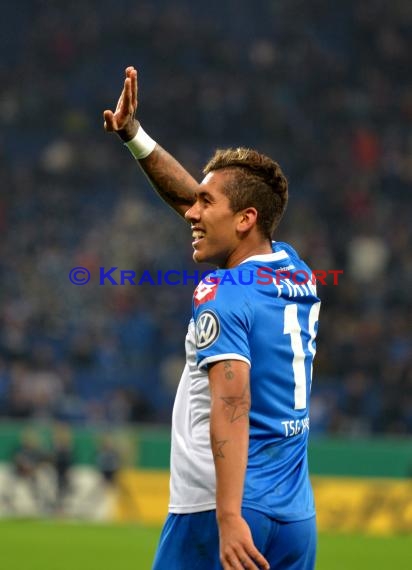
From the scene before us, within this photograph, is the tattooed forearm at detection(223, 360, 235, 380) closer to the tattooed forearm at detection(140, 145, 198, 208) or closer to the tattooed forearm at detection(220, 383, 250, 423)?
the tattooed forearm at detection(220, 383, 250, 423)

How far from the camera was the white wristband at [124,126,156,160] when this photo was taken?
13.9ft

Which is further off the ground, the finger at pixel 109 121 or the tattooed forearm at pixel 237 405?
the finger at pixel 109 121

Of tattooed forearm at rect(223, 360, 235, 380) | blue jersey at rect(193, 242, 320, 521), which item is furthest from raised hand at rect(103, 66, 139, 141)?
tattooed forearm at rect(223, 360, 235, 380)

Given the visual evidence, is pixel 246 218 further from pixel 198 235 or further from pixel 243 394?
pixel 243 394

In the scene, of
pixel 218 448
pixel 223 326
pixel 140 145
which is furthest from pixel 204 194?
Result: pixel 140 145

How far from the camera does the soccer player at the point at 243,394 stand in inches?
118

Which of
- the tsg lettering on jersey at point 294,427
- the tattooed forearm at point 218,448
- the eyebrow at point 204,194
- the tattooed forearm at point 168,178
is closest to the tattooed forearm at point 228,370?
the tattooed forearm at point 218,448

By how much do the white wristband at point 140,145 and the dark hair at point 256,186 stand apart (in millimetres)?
928

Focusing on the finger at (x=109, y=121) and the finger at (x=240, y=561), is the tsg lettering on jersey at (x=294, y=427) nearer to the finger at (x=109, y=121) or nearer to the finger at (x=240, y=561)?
the finger at (x=240, y=561)

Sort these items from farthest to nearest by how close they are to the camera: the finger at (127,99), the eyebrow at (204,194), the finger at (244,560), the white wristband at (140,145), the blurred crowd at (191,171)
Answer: the blurred crowd at (191,171) → the white wristband at (140,145) → the finger at (127,99) → the eyebrow at (204,194) → the finger at (244,560)

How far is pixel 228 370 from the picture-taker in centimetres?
302

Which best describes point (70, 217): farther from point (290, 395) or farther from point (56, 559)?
point (290, 395)

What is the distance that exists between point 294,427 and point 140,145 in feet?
4.73

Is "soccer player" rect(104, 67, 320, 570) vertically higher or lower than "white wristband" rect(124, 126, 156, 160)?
lower
